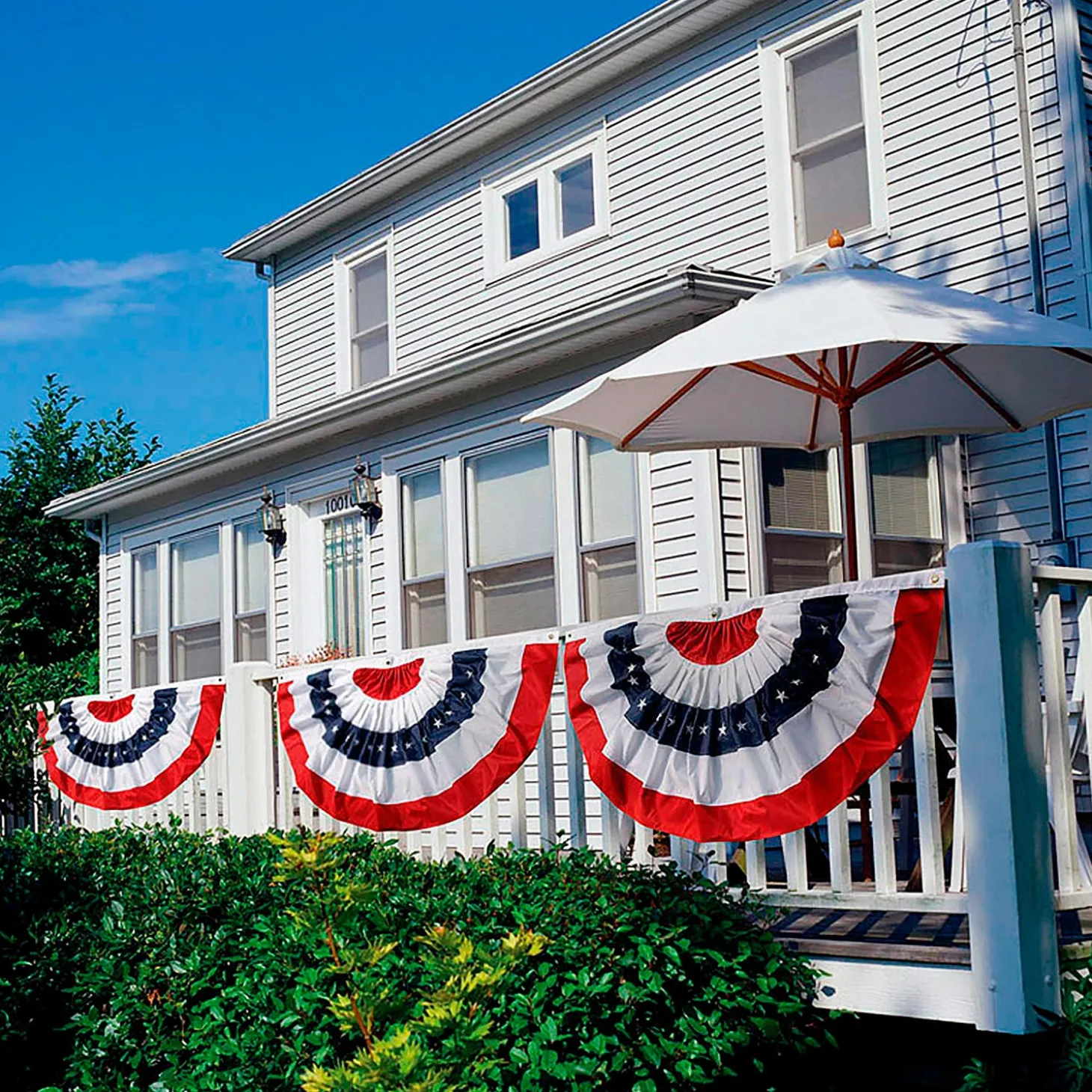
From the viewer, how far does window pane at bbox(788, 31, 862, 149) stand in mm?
10656

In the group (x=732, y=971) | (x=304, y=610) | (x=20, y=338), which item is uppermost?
(x=20, y=338)

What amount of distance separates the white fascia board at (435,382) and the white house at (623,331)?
0.03 meters

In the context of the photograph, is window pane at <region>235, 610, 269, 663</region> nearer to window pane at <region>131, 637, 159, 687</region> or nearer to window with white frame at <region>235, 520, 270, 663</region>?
window with white frame at <region>235, 520, 270, 663</region>

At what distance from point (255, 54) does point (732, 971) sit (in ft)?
106

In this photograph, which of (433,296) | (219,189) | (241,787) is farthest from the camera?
(219,189)

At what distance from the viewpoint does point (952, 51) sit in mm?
9953

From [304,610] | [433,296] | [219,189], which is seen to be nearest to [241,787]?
[304,610]

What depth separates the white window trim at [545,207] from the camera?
12.5 meters

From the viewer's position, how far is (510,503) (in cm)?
1048

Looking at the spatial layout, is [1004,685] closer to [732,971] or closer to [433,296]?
[732,971]

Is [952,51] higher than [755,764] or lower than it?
higher

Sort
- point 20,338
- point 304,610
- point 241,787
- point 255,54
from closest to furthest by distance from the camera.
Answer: point 241,787, point 304,610, point 255,54, point 20,338

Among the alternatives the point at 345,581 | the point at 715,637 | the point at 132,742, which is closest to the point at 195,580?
the point at 345,581

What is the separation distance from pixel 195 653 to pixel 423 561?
395 centimetres
